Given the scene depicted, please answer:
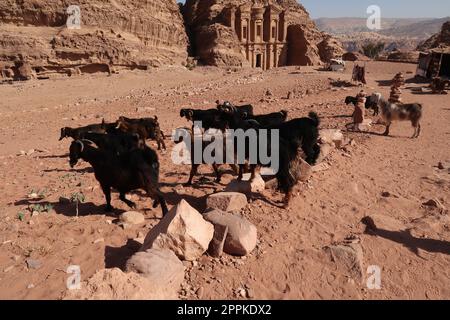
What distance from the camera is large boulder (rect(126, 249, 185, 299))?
13.6ft

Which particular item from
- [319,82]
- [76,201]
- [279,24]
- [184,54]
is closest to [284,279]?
[76,201]

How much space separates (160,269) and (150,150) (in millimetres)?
2393

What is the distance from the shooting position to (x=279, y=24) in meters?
49.2

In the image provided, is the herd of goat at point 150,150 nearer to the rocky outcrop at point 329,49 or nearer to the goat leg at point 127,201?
the goat leg at point 127,201

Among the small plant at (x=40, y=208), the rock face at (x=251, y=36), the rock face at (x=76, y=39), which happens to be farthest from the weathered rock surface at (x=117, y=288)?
the rock face at (x=251, y=36)

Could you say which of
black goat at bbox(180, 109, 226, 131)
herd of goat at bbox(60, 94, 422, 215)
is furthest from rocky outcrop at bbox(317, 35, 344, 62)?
herd of goat at bbox(60, 94, 422, 215)

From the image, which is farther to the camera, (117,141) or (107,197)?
(117,141)

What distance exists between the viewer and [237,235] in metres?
5.03

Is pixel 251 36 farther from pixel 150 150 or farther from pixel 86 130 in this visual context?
pixel 150 150

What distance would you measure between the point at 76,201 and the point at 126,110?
11.7 metres

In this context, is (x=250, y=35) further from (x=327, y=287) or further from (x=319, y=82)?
(x=327, y=287)

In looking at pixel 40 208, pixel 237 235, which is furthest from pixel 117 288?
pixel 40 208

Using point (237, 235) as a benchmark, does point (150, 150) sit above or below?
above

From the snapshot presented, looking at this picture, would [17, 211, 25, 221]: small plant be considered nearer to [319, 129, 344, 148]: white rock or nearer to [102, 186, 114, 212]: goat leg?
[102, 186, 114, 212]: goat leg
